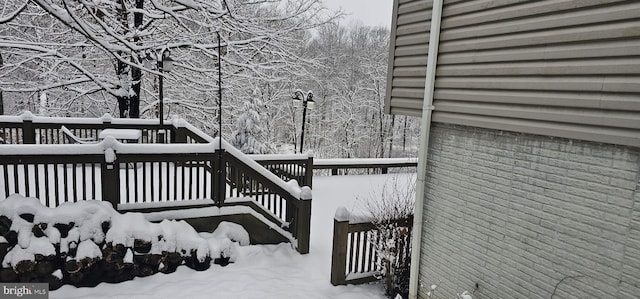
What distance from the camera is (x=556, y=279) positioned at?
293 cm

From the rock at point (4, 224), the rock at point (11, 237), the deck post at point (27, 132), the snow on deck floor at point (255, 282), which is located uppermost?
the deck post at point (27, 132)

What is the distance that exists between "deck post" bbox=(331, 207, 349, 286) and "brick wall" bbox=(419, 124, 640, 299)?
98 cm

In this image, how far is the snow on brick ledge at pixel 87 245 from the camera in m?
4.44

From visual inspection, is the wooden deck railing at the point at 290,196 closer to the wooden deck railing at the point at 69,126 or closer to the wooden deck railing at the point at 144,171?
the wooden deck railing at the point at 144,171

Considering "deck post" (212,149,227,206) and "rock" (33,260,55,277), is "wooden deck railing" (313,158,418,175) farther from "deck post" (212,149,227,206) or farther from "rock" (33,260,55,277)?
"rock" (33,260,55,277)

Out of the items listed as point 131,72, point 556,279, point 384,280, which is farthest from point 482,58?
point 131,72

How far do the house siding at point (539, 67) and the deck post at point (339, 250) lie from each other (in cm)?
163

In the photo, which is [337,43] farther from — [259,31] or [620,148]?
[620,148]

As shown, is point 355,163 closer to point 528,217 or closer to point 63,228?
point 63,228

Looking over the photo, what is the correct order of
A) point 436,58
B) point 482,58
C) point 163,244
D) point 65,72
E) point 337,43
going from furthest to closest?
point 337,43, point 65,72, point 163,244, point 436,58, point 482,58

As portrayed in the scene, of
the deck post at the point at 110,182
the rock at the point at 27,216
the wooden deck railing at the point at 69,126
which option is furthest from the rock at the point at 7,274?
the wooden deck railing at the point at 69,126

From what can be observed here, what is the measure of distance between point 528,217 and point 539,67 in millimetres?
1190

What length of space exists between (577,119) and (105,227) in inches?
202

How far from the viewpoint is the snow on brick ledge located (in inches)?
175
